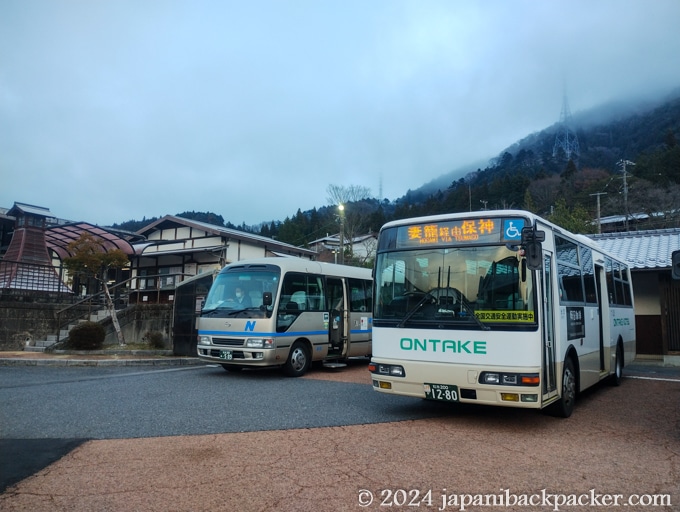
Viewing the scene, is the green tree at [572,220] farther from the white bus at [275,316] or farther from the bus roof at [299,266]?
the white bus at [275,316]

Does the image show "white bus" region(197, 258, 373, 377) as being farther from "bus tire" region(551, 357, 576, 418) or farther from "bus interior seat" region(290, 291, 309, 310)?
"bus tire" region(551, 357, 576, 418)

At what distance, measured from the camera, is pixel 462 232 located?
6320mm

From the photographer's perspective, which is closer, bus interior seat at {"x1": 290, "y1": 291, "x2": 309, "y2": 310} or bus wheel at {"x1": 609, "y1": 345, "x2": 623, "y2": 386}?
bus wheel at {"x1": 609, "y1": 345, "x2": 623, "y2": 386}

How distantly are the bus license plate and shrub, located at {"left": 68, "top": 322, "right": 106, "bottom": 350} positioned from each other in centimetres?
1264

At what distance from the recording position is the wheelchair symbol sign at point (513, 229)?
5.97 metres

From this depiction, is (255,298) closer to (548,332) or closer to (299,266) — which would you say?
(299,266)

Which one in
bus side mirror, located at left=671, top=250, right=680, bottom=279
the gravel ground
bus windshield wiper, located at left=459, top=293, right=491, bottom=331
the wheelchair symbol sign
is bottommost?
the gravel ground

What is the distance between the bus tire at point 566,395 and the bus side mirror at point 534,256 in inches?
72.6

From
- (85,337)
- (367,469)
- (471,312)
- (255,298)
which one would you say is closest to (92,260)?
(85,337)

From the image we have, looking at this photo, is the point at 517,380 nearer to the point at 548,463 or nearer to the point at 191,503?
the point at 548,463

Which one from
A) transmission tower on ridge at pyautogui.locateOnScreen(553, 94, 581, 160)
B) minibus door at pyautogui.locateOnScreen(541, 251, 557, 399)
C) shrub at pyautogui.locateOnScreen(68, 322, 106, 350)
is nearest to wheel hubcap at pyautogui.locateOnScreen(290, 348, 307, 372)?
minibus door at pyautogui.locateOnScreen(541, 251, 557, 399)

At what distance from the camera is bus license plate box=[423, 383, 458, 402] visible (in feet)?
19.7

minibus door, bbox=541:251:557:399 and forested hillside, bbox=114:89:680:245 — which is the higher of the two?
forested hillside, bbox=114:89:680:245

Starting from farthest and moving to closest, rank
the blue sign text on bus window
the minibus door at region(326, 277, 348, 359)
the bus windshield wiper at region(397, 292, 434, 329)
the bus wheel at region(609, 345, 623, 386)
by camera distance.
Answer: the minibus door at region(326, 277, 348, 359) → the bus wheel at region(609, 345, 623, 386) → the bus windshield wiper at region(397, 292, 434, 329) → the blue sign text on bus window
